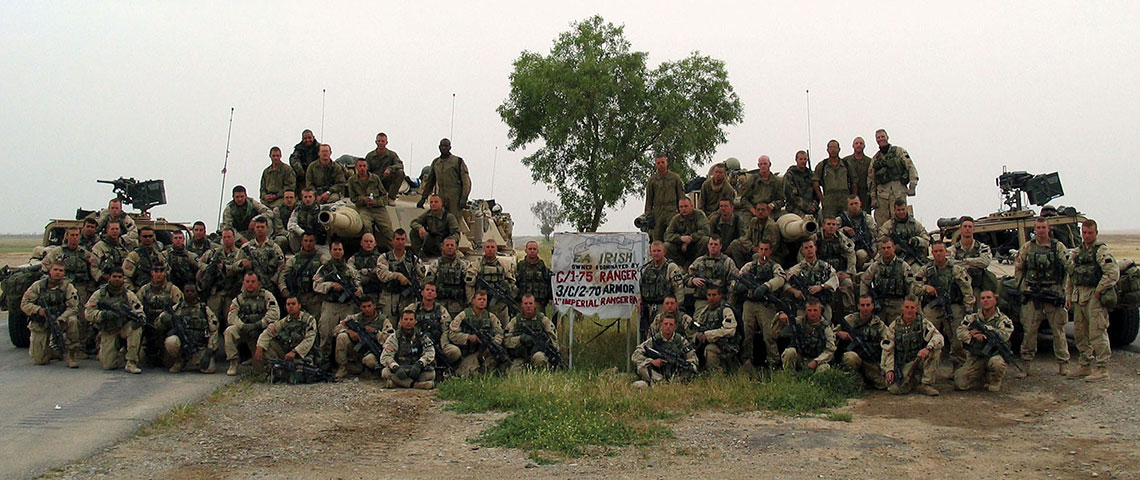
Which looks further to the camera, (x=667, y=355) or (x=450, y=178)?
(x=450, y=178)

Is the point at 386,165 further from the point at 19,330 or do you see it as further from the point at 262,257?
the point at 19,330

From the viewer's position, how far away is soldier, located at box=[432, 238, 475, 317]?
1106 cm

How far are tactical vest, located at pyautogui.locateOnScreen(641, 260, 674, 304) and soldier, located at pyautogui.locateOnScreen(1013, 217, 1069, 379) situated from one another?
389cm

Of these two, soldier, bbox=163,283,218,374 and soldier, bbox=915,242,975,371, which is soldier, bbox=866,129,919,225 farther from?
soldier, bbox=163,283,218,374

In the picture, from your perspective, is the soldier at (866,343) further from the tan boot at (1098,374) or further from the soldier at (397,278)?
the soldier at (397,278)

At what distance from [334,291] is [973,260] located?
737 cm

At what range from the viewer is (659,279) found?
35.8ft

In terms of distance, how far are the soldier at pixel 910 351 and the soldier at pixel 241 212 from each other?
25.9 ft

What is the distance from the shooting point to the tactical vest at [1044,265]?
34.9 ft

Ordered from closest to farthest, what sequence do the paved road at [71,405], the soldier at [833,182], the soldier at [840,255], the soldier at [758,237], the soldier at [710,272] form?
the paved road at [71,405]
the soldier at [710,272]
the soldier at [840,255]
the soldier at [758,237]
the soldier at [833,182]

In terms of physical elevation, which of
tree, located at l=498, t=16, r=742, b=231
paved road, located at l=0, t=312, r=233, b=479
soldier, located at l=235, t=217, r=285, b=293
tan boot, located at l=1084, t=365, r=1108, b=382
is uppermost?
tree, located at l=498, t=16, r=742, b=231

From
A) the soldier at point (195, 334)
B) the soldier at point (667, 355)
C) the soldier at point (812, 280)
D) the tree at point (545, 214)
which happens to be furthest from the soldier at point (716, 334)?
the tree at point (545, 214)

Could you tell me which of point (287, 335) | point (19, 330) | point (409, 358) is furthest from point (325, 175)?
point (19, 330)

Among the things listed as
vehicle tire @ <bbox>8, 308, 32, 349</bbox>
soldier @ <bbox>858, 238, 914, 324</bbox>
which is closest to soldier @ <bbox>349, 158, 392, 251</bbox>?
vehicle tire @ <bbox>8, 308, 32, 349</bbox>
